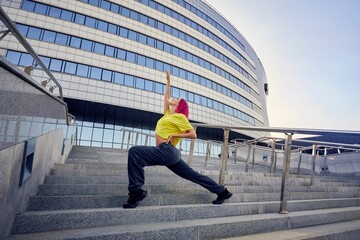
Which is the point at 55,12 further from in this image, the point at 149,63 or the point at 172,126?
the point at 172,126

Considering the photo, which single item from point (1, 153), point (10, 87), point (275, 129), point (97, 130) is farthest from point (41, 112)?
point (97, 130)

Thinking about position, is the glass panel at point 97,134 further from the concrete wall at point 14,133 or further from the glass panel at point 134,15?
the concrete wall at point 14,133

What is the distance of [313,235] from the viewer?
8.18ft

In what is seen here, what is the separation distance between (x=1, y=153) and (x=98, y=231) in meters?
1.02

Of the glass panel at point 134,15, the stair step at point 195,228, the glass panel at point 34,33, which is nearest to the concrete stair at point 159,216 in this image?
the stair step at point 195,228

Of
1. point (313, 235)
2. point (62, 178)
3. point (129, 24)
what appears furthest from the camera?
point (129, 24)

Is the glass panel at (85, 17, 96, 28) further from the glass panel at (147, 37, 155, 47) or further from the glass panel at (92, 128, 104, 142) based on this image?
the glass panel at (92, 128, 104, 142)

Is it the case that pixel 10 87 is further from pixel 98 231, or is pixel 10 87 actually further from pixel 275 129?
pixel 275 129

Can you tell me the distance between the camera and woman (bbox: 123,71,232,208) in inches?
101

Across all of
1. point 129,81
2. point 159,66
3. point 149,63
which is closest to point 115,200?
point 129,81

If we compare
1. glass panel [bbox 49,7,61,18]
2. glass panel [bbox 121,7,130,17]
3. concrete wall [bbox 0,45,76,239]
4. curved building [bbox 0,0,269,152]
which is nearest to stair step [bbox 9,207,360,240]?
concrete wall [bbox 0,45,76,239]

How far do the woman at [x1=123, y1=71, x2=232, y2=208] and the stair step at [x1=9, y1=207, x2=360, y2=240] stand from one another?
359 millimetres

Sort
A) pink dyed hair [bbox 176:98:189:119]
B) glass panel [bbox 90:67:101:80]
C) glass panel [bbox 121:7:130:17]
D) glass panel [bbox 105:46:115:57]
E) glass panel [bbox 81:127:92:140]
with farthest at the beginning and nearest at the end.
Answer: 1. glass panel [bbox 121:7:130:17]
2. glass panel [bbox 105:46:115:57]
3. glass panel [bbox 81:127:92:140]
4. glass panel [bbox 90:67:101:80]
5. pink dyed hair [bbox 176:98:189:119]

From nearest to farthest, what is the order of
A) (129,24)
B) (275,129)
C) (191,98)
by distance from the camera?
(275,129), (129,24), (191,98)
